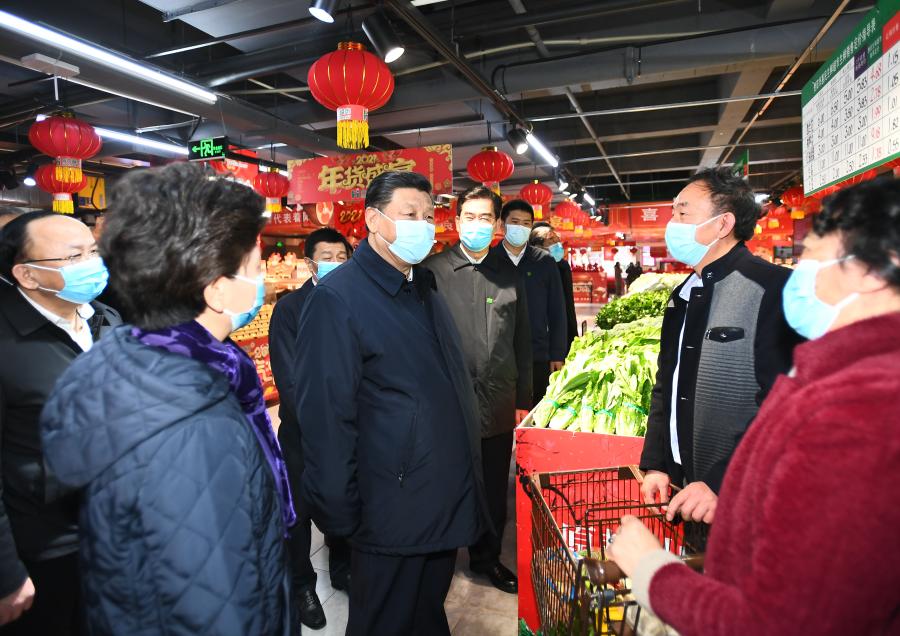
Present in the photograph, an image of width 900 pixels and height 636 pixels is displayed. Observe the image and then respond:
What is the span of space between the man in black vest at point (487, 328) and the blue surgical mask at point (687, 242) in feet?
3.74

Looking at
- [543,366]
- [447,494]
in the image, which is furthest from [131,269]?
[543,366]

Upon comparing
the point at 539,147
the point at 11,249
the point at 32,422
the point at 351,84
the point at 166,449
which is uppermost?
the point at 539,147

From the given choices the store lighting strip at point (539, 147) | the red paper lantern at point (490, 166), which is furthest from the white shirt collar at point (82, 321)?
the store lighting strip at point (539, 147)

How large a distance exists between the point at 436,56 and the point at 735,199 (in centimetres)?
581

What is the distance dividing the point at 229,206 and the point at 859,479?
1.18 metres

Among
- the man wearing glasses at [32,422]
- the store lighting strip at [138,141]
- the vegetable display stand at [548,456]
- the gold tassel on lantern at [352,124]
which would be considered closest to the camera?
the man wearing glasses at [32,422]

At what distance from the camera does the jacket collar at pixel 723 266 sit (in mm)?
1992

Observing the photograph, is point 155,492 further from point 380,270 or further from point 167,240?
point 380,270

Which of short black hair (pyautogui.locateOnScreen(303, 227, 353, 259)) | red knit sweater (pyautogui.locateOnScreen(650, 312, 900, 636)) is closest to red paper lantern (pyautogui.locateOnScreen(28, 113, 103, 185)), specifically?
short black hair (pyautogui.locateOnScreen(303, 227, 353, 259))

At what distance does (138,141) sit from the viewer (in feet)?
31.2

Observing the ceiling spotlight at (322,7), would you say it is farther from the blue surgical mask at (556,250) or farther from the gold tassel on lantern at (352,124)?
the blue surgical mask at (556,250)

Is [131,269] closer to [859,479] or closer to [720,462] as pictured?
[859,479]

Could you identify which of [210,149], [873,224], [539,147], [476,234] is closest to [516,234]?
[476,234]

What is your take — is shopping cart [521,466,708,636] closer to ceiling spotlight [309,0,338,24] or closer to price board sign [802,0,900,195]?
price board sign [802,0,900,195]
